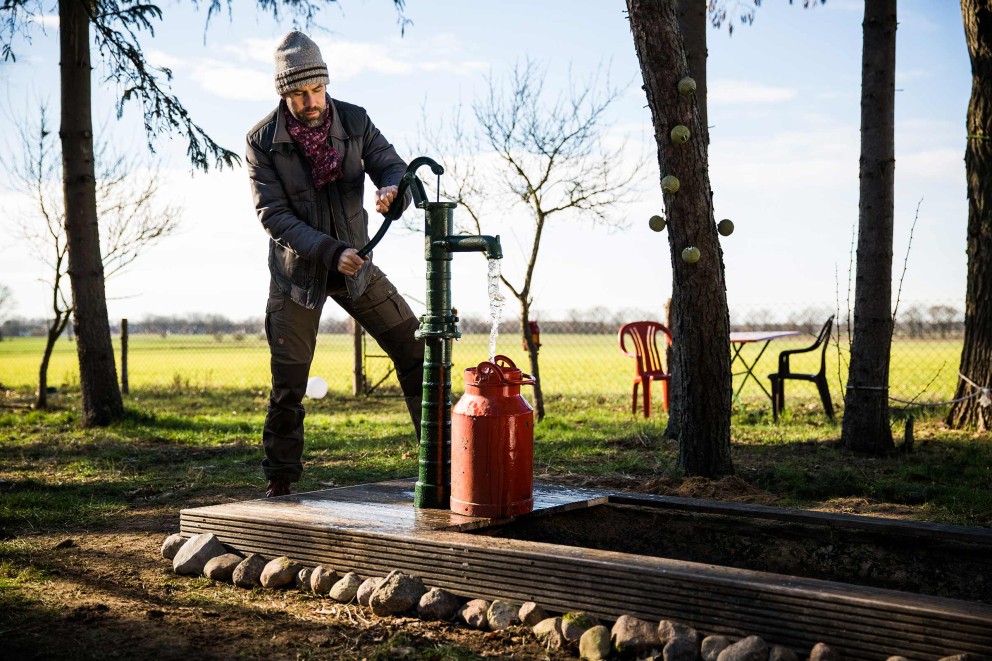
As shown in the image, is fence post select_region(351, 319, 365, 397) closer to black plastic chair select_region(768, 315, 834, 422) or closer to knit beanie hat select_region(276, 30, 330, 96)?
black plastic chair select_region(768, 315, 834, 422)

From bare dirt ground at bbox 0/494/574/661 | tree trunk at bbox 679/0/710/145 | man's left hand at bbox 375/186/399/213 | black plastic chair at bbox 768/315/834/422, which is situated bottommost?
bare dirt ground at bbox 0/494/574/661

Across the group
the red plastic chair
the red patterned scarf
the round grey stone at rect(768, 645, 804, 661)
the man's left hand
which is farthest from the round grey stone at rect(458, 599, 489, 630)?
the red plastic chair

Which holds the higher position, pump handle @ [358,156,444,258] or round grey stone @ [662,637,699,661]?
pump handle @ [358,156,444,258]

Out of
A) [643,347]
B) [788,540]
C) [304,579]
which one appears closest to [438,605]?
[304,579]

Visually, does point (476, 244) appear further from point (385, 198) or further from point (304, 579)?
point (304, 579)

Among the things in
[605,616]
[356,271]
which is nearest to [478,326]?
[356,271]

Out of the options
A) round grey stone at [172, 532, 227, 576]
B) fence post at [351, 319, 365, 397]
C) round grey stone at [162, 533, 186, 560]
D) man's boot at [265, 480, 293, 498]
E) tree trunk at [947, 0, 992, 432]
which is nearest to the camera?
round grey stone at [172, 532, 227, 576]

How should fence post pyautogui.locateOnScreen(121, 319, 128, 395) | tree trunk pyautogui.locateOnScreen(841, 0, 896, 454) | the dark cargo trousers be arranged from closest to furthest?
the dark cargo trousers → tree trunk pyautogui.locateOnScreen(841, 0, 896, 454) → fence post pyautogui.locateOnScreen(121, 319, 128, 395)

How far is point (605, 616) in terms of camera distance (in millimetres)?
2766

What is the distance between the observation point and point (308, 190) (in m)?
4.11

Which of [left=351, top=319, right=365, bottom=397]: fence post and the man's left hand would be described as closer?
the man's left hand

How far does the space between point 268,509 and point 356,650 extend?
1142 millimetres

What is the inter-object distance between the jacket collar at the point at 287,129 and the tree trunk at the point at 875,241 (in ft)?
14.8

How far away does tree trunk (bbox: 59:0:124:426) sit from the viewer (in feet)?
30.1
